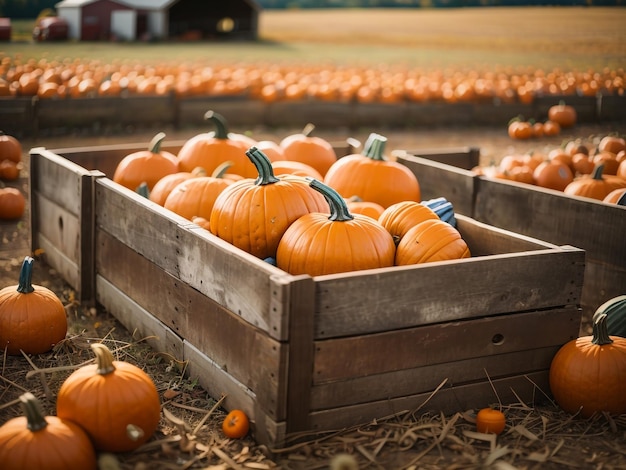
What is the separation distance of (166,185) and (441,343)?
2.10 metres

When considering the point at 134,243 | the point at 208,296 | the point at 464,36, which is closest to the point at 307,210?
the point at 208,296

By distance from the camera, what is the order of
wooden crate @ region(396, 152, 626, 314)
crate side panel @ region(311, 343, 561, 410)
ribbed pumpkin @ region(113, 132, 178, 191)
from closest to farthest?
crate side panel @ region(311, 343, 561, 410), wooden crate @ region(396, 152, 626, 314), ribbed pumpkin @ region(113, 132, 178, 191)

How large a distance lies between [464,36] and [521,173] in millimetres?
4239

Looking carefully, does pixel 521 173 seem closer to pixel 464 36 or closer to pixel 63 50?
pixel 464 36

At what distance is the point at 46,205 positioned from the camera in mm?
5145

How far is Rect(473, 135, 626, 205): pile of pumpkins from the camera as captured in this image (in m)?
5.23

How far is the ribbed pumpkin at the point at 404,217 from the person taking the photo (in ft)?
12.1

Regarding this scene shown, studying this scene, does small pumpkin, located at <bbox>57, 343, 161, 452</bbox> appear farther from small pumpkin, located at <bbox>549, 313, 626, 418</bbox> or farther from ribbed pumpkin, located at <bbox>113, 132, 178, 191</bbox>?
ribbed pumpkin, located at <bbox>113, 132, 178, 191</bbox>

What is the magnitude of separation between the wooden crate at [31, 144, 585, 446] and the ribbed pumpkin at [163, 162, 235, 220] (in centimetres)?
43

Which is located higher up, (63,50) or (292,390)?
(63,50)

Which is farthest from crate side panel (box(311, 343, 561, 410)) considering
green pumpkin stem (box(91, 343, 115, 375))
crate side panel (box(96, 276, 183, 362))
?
crate side panel (box(96, 276, 183, 362))

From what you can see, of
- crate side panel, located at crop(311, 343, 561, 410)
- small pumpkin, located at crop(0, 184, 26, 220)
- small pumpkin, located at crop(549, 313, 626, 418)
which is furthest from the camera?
small pumpkin, located at crop(0, 184, 26, 220)

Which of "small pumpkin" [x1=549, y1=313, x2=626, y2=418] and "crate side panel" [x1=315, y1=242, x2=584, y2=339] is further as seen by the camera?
"small pumpkin" [x1=549, y1=313, x2=626, y2=418]

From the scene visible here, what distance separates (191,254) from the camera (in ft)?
11.3
